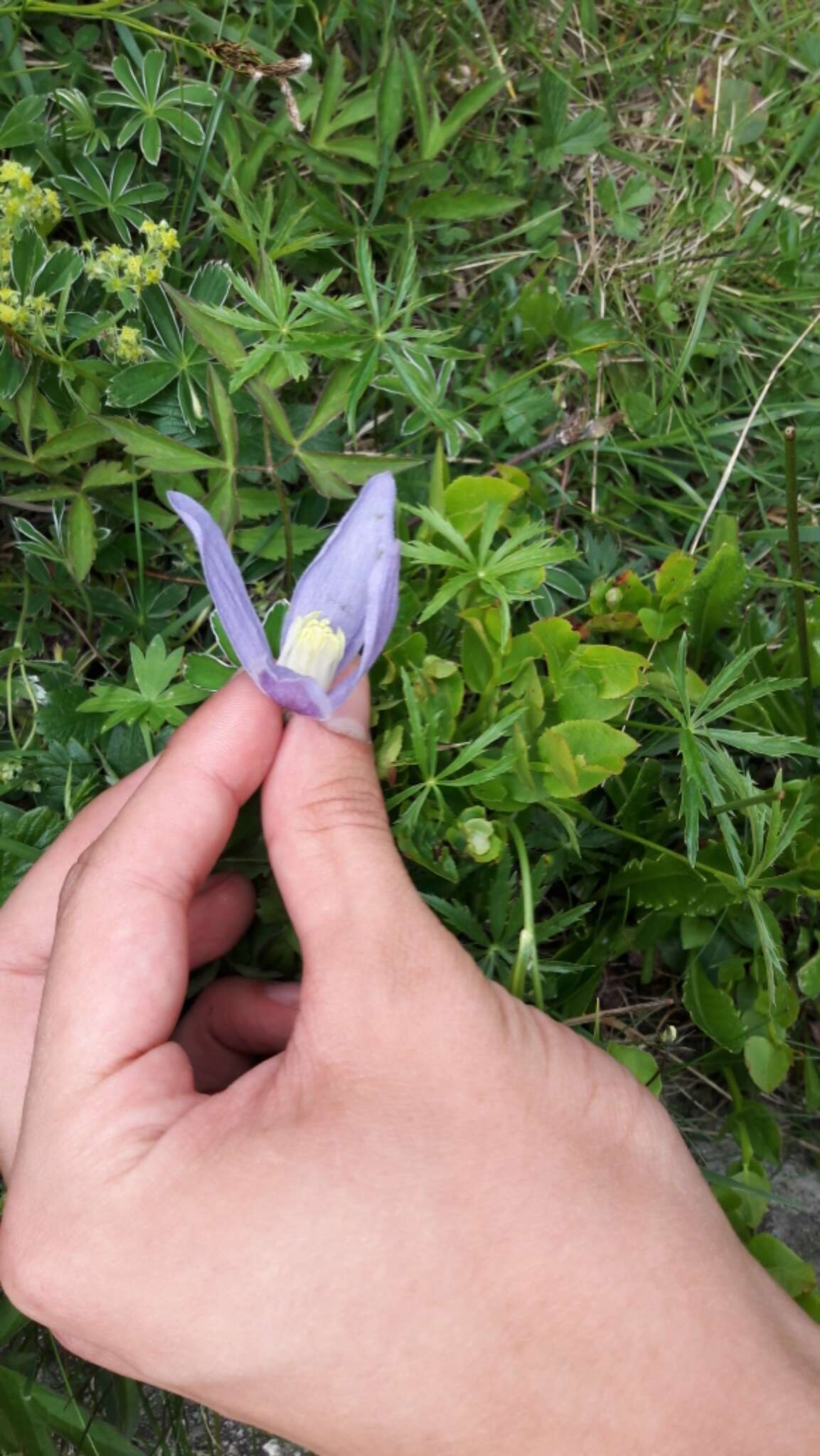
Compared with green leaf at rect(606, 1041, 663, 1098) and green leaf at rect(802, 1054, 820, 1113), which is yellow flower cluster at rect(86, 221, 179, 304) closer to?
green leaf at rect(606, 1041, 663, 1098)

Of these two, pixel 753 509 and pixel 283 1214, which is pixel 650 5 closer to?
pixel 753 509

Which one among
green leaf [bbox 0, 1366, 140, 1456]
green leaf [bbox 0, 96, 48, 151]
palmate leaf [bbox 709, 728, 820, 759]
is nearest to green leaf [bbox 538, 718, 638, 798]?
palmate leaf [bbox 709, 728, 820, 759]

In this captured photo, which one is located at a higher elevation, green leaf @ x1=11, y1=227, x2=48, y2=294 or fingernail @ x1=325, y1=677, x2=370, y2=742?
green leaf @ x1=11, y1=227, x2=48, y2=294

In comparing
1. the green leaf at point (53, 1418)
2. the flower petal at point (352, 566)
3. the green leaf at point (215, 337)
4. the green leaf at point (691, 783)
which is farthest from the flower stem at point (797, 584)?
the green leaf at point (53, 1418)

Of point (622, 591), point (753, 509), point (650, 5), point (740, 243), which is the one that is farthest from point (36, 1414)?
point (650, 5)

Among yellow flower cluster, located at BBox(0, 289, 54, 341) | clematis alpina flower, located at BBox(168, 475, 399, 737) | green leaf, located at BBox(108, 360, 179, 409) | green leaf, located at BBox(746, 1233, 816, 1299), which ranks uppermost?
yellow flower cluster, located at BBox(0, 289, 54, 341)

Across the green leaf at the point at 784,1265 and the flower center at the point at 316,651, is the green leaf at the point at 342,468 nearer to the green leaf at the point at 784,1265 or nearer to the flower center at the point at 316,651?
the flower center at the point at 316,651
